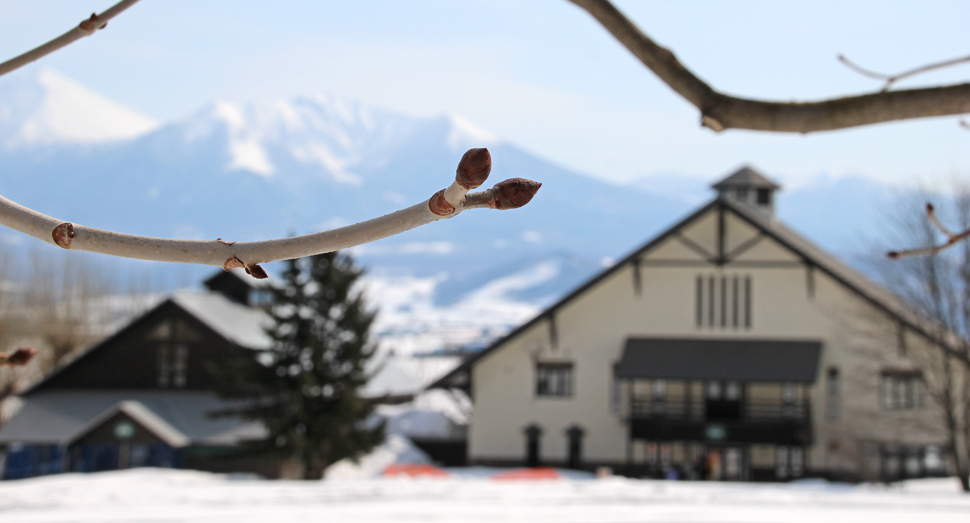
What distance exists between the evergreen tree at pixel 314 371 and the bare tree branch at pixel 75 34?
79.0 ft

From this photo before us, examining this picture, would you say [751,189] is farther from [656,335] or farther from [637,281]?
[656,335]

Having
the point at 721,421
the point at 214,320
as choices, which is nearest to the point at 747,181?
the point at 721,421

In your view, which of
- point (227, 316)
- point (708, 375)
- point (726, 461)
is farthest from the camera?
point (227, 316)

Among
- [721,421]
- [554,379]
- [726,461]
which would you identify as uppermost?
[554,379]

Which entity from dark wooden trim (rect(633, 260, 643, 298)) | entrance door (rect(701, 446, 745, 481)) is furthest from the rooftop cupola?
entrance door (rect(701, 446, 745, 481))

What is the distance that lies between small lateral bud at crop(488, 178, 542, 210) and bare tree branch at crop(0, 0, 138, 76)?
1.46 meters

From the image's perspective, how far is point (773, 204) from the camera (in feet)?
130

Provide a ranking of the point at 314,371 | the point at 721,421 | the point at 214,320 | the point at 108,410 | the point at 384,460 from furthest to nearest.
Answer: the point at 214,320, the point at 384,460, the point at 108,410, the point at 721,421, the point at 314,371

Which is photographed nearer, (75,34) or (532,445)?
(75,34)

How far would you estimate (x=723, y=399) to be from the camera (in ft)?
102

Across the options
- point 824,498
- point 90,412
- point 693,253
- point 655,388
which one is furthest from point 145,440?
point 824,498

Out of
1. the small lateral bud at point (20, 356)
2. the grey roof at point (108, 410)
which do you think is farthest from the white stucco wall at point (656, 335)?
the small lateral bud at point (20, 356)

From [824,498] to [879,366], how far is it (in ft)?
66.1

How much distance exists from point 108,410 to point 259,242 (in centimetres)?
3258
